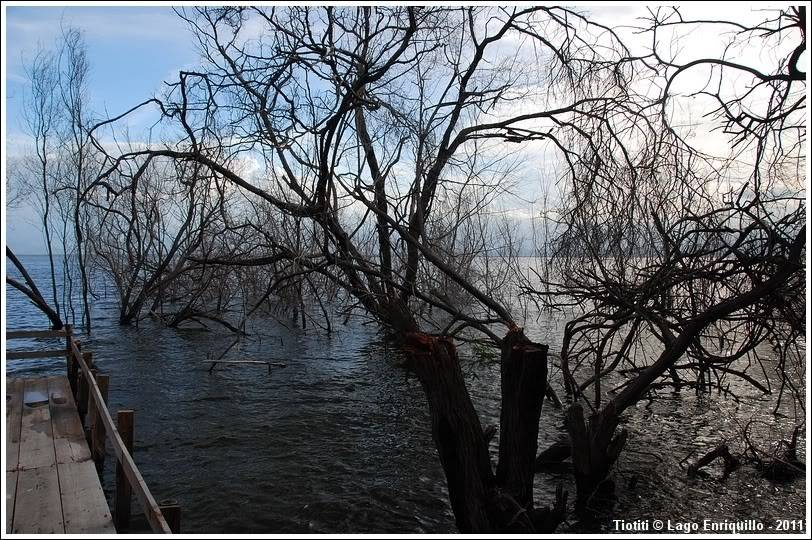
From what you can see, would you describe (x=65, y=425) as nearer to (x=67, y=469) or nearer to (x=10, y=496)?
(x=67, y=469)

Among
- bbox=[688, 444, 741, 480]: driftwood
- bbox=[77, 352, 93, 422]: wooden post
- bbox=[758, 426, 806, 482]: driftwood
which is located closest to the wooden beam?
bbox=[77, 352, 93, 422]: wooden post

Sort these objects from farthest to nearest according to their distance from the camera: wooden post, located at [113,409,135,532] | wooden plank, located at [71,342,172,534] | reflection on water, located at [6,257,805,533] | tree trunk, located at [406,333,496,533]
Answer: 1. reflection on water, located at [6,257,805,533]
2. wooden post, located at [113,409,135,532]
3. tree trunk, located at [406,333,496,533]
4. wooden plank, located at [71,342,172,534]

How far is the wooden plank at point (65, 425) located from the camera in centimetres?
591

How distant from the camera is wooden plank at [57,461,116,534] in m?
4.43

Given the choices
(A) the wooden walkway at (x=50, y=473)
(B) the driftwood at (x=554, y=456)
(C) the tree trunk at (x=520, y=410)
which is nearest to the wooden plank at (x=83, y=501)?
(A) the wooden walkway at (x=50, y=473)

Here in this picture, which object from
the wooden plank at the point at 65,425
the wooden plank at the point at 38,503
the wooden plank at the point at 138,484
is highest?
the wooden plank at the point at 138,484

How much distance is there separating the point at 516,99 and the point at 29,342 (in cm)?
1480

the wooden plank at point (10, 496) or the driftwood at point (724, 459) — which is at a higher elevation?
the wooden plank at point (10, 496)

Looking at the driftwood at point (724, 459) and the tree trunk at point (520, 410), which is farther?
the driftwood at point (724, 459)

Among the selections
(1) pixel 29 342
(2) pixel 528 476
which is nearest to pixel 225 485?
(2) pixel 528 476

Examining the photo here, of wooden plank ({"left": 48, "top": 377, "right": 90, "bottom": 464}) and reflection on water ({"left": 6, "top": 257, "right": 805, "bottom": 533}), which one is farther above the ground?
wooden plank ({"left": 48, "top": 377, "right": 90, "bottom": 464})

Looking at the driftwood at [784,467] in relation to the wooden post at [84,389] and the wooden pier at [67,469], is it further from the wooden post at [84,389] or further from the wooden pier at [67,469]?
the wooden post at [84,389]

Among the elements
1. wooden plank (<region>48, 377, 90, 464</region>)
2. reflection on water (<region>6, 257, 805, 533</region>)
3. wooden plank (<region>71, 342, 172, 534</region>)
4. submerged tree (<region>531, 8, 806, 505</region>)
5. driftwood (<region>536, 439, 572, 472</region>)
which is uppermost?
submerged tree (<region>531, 8, 806, 505</region>)

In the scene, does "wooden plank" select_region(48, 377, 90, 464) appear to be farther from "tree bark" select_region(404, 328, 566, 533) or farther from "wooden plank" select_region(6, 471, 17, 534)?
"tree bark" select_region(404, 328, 566, 533)
